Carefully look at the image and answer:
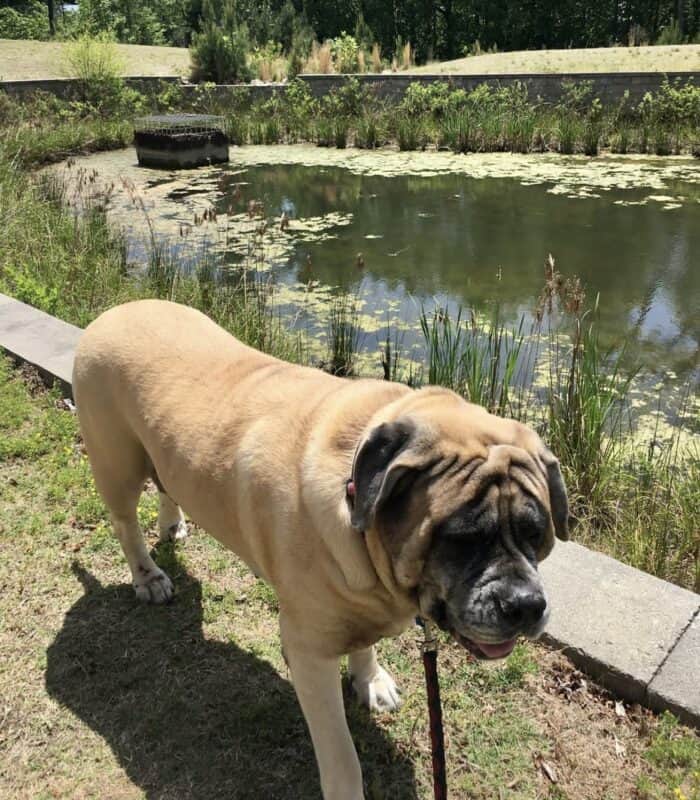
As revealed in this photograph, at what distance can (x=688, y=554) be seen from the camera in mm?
3627

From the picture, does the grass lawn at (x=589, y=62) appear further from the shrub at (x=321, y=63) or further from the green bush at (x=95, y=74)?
the green bush at (x=95, y=74)

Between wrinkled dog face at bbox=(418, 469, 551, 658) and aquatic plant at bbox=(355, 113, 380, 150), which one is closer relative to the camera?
wrinkled dog face at bbox=(418, 469, 551, 658)

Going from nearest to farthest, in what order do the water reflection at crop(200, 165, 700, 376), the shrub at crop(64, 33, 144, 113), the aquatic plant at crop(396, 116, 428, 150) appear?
the water reflection at crop(200, 165, 700, 376) < the aquatic plant at crop(396, 116, 428, 150) < the shrub at crop(64, 33, 144, 113)

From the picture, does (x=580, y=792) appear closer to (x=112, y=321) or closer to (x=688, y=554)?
(x=688, y=554)

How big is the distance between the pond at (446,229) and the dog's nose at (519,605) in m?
4.38

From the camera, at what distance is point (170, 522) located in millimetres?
3646

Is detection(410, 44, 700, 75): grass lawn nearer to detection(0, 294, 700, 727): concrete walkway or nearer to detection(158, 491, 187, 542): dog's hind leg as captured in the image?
detection(0, 294, 700, 727): concrete walkway

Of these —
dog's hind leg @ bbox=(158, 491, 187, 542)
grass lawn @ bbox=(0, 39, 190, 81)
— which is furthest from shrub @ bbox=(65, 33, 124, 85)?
dog's hind leg @ bbox=(158, 491, 187, 542)

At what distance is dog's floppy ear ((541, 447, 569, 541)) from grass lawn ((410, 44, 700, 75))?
21792 mm

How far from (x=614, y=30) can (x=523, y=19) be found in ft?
17.9

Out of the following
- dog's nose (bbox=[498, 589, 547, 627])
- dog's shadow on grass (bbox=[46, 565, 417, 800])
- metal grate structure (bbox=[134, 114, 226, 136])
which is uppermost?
metal grate structure (bbox=[134, 114, 226, 136])

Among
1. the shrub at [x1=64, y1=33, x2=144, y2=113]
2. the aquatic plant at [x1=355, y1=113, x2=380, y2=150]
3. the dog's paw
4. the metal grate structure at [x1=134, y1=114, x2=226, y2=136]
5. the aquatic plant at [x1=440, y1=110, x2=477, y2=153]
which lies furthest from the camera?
the shrub at [x1=64, y1=33, x2=144, y2=113]

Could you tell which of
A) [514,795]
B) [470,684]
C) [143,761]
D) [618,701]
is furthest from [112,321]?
[618,701]

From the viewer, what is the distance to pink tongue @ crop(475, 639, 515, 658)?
6.19 ft
